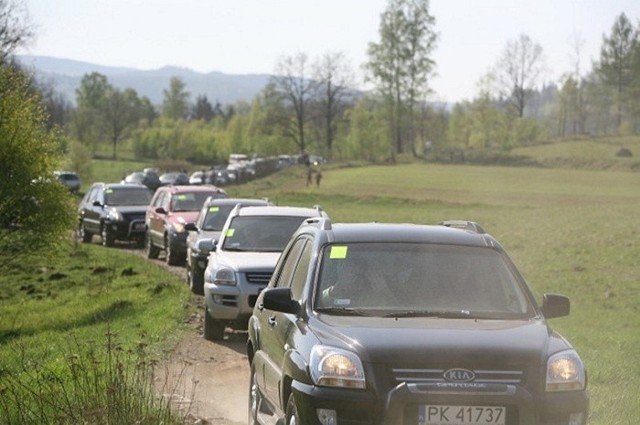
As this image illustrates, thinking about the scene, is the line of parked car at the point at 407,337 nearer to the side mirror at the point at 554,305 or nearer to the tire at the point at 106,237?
the side mirror at the point at 554,305

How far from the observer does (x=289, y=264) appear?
966cm

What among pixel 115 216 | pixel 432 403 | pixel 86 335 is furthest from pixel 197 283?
pixel 115 216

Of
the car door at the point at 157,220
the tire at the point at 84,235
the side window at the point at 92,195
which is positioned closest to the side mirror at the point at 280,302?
the car door at the point at 157,220

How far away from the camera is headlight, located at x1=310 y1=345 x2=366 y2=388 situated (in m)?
7.16

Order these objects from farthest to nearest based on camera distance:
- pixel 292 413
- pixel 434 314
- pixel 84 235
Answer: pixel 84 235
pixel 434 314
pixel 292 413

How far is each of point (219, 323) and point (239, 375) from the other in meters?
2.87

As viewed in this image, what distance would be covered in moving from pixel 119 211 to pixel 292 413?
30.6 metres

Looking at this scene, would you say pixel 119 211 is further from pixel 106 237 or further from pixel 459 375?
pixel 459 375

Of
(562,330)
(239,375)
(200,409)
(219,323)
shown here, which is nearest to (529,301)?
(200,409)

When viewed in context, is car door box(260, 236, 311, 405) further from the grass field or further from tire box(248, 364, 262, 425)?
the grass field

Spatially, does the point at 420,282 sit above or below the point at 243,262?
above

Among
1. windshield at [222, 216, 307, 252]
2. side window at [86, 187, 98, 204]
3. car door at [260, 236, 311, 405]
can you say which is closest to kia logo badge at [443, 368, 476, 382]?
car door at [260, 236, 311, 405]

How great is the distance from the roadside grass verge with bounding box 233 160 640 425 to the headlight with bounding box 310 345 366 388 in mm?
3276

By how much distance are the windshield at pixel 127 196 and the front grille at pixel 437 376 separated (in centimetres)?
3168
